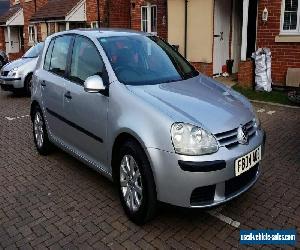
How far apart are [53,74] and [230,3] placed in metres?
8.81

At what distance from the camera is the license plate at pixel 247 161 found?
11.0ft

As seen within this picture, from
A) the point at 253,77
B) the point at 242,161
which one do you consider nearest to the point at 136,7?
the point at 253,77

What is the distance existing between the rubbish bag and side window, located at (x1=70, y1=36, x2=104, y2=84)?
22.1 ft

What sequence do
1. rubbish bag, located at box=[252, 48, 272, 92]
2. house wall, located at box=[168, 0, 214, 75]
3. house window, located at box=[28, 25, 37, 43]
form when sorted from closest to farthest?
rubbish bag, located at box=[252, 48, 272, 92] < house wall, located at box=[168, 0, 214, 75] < house window, located at box=[28, 25, 37, 43]

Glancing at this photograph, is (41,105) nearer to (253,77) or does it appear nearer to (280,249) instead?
(280,249)

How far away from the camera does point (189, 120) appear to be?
130 inches

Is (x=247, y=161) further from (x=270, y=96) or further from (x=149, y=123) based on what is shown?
(x=270, y=96)

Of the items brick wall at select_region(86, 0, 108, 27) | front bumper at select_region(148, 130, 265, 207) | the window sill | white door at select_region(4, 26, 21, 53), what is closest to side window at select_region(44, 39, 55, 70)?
front bumper at select_region(148, 130, 265, 207)

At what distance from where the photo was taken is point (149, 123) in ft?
11.0

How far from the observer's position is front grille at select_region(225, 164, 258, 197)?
3.40 meters

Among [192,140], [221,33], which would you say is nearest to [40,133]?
[192,140]

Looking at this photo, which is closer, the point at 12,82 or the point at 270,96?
the point at 270,96

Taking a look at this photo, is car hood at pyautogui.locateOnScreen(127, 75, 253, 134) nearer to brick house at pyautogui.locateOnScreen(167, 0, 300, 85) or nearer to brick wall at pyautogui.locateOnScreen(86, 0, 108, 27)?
brick house at pyautogui.locateOnScreen(167, 0, 300, 85)

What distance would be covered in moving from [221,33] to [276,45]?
2.39 meters
